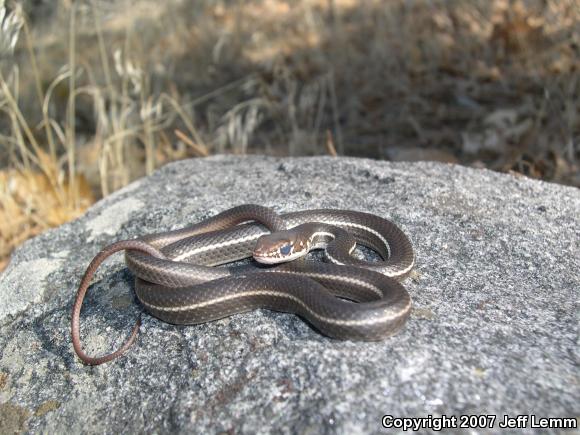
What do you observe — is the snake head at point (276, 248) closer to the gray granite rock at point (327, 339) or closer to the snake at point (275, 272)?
the snake at point (275, 272)

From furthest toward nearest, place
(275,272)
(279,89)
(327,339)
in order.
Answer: (279,89) → (275,272) → (327,339)

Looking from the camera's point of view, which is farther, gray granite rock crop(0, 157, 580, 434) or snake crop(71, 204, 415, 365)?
snake crop(71, 204, 415, 365)

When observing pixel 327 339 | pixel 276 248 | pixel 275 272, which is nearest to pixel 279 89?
pixel 276 248

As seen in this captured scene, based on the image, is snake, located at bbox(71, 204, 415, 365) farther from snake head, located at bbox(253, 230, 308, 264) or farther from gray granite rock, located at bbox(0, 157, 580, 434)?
gray granite rock, located at bbox(0, 157, 580, 434)

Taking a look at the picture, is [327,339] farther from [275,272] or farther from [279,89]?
[279,89]

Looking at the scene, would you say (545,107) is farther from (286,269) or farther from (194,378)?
(194,378)

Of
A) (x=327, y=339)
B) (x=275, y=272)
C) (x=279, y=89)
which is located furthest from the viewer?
(x=279, y=89)

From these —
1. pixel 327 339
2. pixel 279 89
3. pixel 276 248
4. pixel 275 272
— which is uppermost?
pixel 276 248

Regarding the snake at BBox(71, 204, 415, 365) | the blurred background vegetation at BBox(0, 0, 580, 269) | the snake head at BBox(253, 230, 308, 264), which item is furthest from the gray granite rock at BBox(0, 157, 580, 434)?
the blurred background vegetation at BBox(0, 0, 580, 269)
